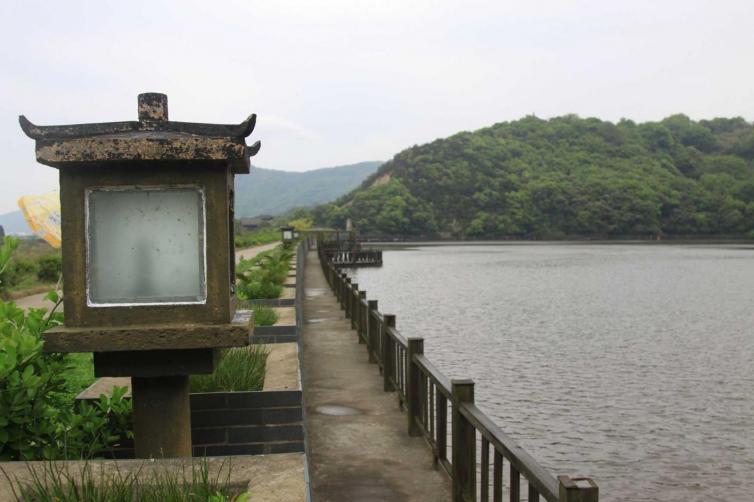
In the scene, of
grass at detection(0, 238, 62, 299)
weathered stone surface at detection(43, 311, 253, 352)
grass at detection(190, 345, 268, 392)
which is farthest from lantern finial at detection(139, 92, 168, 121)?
grass at detection(0, 238, 62, 299)

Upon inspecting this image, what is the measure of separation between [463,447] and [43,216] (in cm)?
1832

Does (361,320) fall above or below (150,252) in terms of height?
below

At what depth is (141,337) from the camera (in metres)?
3.82

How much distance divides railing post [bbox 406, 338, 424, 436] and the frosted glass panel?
3860 mm

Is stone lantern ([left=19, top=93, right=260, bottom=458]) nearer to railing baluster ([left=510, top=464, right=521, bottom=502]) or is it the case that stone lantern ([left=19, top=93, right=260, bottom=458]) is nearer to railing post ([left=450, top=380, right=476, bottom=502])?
railing baluster ([left=510, top=464, right=521, bottom=502])

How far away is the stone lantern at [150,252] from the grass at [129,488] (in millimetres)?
501

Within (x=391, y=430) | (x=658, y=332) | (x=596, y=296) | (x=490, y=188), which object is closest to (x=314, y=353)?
(x=391, y=430)

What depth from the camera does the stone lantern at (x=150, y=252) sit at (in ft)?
12.5

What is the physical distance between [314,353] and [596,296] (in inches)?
1017

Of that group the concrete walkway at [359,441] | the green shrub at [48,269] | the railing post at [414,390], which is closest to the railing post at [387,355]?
the concrete walkway at [359,441]

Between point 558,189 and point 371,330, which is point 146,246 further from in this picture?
point 558,189

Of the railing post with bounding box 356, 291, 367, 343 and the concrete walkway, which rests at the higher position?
the railing post with bounding box 356, 291, 367, 343

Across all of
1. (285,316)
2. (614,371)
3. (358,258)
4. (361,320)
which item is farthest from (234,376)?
(358,258)

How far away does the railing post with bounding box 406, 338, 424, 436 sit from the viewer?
745cm
